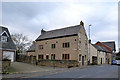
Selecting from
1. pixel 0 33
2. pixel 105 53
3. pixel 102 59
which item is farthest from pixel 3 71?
pixel 105 53

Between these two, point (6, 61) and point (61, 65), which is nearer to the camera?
point (6, 61)

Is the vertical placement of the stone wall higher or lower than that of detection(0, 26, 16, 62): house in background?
lower

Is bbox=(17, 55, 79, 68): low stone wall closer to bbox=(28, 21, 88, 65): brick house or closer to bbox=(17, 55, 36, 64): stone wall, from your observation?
bbox=(17, 55, 36, 64): stone wall

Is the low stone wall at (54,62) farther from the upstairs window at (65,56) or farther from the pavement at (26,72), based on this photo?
the pavement at (26,72)

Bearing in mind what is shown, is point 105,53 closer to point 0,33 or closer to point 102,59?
point 102,59

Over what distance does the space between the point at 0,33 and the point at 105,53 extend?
36428 mm

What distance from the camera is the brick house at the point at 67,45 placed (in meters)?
30.3

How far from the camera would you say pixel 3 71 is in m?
15.4

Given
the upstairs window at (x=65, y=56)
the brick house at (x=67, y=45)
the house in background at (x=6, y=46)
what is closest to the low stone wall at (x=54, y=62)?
the brick house at (x=67, y=45)

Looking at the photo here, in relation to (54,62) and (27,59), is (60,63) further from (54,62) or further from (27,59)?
(27,59)

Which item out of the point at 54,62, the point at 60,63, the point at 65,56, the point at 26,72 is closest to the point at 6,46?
the point at 54,62

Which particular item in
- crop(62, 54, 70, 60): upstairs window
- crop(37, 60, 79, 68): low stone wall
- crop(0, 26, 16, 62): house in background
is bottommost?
crop(37, 60, 79, 68): low stone wall

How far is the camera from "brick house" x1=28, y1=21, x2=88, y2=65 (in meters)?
30.3

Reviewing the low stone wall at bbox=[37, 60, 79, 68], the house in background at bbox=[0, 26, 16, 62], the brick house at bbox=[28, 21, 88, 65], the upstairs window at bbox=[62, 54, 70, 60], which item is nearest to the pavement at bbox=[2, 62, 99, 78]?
the low stone wall at bbox=[37, 60, 79, 68]
